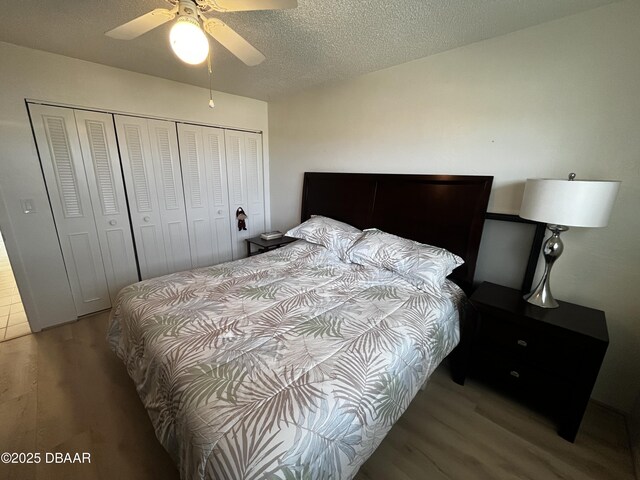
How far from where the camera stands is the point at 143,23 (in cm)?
129

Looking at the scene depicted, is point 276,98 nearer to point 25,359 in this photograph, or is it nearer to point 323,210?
point 323,210

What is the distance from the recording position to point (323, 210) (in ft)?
9.59

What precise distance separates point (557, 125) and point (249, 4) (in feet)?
6.19

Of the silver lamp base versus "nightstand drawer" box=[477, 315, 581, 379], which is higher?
the silver lamp base

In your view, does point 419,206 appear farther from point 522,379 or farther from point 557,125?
point 522,379

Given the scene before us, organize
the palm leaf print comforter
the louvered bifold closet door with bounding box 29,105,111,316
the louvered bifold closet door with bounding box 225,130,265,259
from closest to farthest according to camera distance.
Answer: the palm leaf print comforter < the louvered bifold closet door with bounding box 29,105,111,316 < the louvered bifold closet door with bounding box 225,130,265,259

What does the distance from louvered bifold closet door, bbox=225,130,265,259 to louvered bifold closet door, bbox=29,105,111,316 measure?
1398 millimetres

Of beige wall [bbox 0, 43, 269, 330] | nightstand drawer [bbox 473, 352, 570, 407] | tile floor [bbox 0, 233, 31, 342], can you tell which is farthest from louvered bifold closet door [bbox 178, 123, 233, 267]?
nightstand drawer [bbox 473, 352, 570, 407]

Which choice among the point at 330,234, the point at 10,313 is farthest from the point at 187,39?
the point at 10,313

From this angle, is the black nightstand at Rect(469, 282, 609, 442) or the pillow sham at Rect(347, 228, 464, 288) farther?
the pillow sham at Rect(347, 228, 464, 288)

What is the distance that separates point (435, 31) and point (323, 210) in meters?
1.75

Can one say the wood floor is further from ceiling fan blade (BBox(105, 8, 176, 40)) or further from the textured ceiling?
the textured ceiling

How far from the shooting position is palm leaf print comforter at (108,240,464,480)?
82 cm

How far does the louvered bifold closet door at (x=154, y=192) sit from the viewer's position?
8.44 feet
